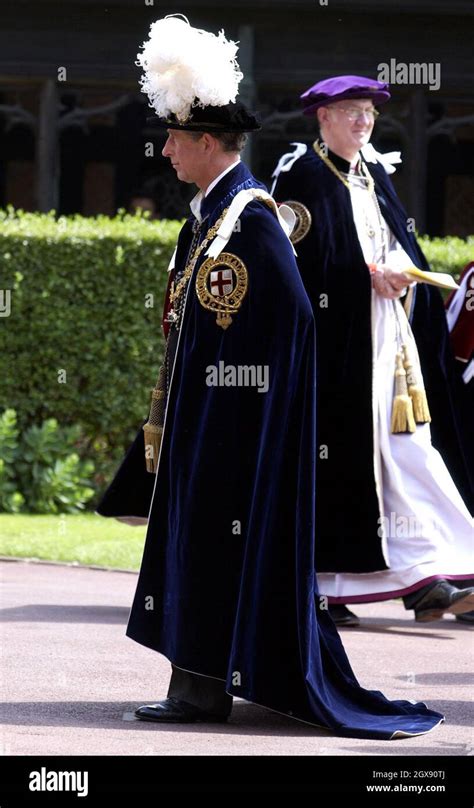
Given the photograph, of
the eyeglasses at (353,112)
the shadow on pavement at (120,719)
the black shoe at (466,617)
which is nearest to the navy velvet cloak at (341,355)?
the eyeglasses at (353,112)

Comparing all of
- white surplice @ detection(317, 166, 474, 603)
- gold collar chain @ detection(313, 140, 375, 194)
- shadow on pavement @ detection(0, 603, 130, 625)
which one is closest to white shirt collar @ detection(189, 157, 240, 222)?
white surplice @ detection(317, 166, 474, 603)

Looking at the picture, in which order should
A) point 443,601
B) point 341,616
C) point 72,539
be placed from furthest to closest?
point 72,539
point 341,616
point 443,601

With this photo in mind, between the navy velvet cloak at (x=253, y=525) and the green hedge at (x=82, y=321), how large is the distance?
6683 mm

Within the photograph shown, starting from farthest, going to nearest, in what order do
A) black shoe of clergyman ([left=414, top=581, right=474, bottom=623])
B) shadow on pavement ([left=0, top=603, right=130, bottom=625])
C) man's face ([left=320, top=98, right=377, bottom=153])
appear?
man's face ([left=320, top=98, right=377, bottom=153]), shadow on pavement ([left=0, top=603, right=130, bottom=625]), black shoe of clergyman ([left=414, top=581, right=474, bottom=623])

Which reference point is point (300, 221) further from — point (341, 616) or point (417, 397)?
point (341, 616)

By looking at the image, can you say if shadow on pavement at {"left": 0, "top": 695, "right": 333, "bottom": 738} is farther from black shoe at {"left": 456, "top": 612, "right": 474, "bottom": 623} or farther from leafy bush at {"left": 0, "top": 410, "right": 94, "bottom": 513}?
leafy bush at {"left": 0, "top": 410, "right": 94, "bottom": 513}

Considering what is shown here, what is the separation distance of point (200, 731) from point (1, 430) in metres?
6.85

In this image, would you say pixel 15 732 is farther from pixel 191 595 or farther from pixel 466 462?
pixel 466 462

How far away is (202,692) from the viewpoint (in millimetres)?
5809

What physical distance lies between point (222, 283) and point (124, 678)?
1.68m

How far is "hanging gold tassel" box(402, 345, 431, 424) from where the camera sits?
8.12 m

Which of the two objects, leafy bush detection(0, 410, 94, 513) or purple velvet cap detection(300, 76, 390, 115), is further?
leafy bush detection(0, 410, 94, 513)

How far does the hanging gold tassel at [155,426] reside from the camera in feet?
19.8

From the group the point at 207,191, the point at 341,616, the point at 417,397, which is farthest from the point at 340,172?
the point at 207,191
